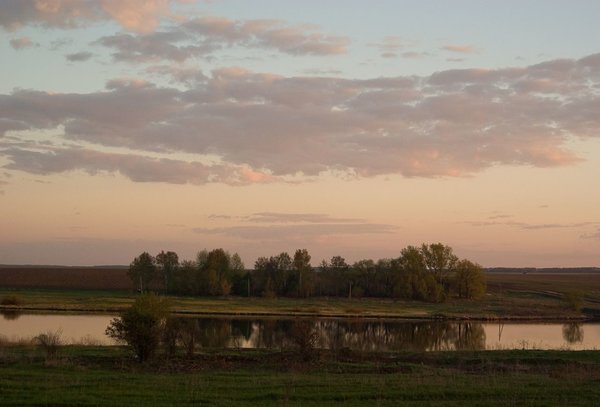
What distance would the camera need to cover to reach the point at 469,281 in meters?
110

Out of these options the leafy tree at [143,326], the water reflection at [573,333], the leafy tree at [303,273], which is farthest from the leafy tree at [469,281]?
the leafy tree at [143,326]

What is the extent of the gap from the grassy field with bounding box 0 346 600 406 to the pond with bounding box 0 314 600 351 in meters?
12.2

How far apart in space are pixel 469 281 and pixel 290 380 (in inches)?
3758

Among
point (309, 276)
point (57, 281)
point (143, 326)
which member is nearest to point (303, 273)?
point (309, 276)

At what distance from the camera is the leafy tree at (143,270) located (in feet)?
370

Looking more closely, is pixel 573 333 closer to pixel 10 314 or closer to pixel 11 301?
pixel 10 314

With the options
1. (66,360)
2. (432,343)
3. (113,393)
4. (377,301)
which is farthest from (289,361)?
(377,301)

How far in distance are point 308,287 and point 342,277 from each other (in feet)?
27.4

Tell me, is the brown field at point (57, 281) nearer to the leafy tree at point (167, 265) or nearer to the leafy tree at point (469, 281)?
the leafy tree at point (167, 265)

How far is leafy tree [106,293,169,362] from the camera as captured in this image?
24.8 metres

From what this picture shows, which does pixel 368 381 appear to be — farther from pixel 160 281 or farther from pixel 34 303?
pixel 160 281

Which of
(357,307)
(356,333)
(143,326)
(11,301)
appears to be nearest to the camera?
(143,326)

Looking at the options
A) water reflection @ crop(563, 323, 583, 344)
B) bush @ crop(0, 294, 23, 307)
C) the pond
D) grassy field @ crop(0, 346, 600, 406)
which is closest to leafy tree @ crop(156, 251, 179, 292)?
bush @ crop(0, 294, 23, 307)

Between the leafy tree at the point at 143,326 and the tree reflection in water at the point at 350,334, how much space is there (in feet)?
35.2
